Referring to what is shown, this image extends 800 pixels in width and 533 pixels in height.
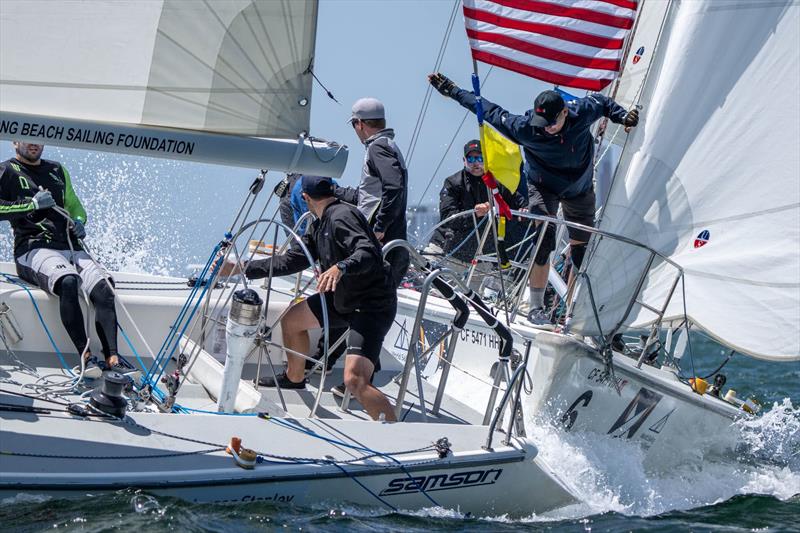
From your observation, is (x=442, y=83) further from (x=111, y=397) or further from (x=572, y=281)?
(x=111, y=397)

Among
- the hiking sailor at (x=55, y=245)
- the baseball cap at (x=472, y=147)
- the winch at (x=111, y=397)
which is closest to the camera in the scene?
the winch at (x=111, y=397)

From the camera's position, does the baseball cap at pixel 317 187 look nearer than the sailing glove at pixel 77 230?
Yes

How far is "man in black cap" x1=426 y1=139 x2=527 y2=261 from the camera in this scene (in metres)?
8.49

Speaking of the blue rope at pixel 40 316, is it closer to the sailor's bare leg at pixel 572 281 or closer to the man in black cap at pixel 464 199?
the sailor's bare leg at pixel 572 281

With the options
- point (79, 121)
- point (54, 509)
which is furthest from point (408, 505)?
point (79, 121)

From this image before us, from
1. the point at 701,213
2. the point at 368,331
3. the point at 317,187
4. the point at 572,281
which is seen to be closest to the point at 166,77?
the point at 317,187

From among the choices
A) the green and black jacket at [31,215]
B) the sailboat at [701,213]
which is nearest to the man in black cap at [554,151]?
the sailboat at [701,213]

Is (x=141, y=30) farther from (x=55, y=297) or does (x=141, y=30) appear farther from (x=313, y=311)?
(x=55, y=297)

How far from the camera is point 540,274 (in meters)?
7.00

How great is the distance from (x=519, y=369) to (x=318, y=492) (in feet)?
3.88

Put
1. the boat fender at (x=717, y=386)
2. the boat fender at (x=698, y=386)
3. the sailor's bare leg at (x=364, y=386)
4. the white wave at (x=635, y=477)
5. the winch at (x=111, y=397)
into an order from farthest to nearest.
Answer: the boat fender at (x=717, y=386) → the boat fender at (x=698, y=386) → the white wave at (x=635, y=477) → the sailor's bare leg at (x=364, y=386) → the winch at (x=111, y=397)

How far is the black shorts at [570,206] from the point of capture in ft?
22.9

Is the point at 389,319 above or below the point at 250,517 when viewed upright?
above

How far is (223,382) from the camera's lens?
17.3 ft
